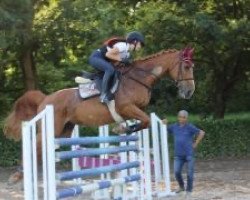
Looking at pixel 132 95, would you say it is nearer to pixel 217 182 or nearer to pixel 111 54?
pixel 111 54

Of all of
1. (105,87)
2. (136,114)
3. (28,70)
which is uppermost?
(28,70)

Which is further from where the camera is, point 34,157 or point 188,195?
point 188,195

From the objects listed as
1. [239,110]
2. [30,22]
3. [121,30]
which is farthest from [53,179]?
[239,110]

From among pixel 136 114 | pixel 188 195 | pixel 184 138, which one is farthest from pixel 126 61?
pixel 188 195

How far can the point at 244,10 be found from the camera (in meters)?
18.1

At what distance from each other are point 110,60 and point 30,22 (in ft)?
19.8

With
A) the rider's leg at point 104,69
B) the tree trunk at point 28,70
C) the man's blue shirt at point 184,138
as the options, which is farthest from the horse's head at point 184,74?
the tree trunk at point 28,70

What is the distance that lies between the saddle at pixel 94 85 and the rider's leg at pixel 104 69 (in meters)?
0.09

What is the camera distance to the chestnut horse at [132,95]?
28.0ft

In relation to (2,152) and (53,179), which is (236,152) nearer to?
(2,152)

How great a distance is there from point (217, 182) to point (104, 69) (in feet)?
17.4

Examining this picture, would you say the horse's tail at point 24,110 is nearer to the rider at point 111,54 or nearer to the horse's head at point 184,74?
the rider at point 111,54

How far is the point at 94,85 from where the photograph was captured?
8.70 metres

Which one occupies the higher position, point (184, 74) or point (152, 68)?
point (152, 68)
